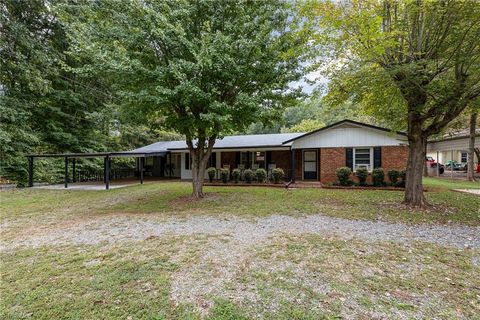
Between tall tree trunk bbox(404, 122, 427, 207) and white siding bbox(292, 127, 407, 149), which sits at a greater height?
white siding bbox(292, 127, 407, 149)

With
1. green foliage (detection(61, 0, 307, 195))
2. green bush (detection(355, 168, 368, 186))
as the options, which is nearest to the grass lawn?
green foliage (detection(61, 0, 307, 195))

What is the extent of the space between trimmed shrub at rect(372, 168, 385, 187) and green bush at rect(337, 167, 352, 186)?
1.18 m

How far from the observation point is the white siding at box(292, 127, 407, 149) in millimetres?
13331

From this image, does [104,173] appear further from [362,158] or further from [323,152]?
[362,158]

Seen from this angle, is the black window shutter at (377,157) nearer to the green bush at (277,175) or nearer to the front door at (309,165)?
the front door at (309,165)

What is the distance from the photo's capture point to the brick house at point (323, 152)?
13.4 metres

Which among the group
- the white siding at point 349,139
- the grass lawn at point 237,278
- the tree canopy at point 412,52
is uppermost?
the tree canopy at point 412,52

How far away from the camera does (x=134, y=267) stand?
12.9 feet

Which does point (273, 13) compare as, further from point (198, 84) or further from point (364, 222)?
point (364, 222)

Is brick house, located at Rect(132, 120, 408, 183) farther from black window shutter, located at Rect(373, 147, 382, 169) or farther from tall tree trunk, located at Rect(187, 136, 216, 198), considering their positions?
tall tree trunk, located at Rect(187, 136, 216, 198)

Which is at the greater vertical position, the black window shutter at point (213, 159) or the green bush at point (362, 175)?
the black window shutter at point (213, 159)

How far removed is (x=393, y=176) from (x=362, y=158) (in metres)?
1.82

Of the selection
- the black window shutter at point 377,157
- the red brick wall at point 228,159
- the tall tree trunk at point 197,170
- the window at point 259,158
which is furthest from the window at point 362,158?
the tall tree trunk at point 197,170

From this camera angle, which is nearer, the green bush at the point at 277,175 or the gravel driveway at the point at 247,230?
the gravel driveway at the point at 247,230
